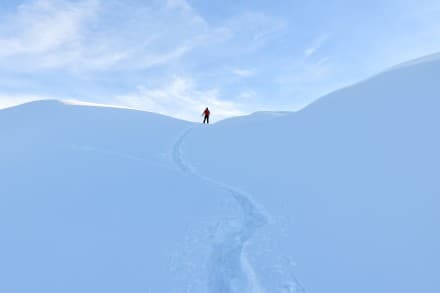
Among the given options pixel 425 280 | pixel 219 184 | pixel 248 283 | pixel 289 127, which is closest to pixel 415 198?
pixel 425 280

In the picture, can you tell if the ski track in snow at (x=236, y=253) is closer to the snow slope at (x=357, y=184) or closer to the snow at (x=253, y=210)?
the snow at (x=253, y=210)

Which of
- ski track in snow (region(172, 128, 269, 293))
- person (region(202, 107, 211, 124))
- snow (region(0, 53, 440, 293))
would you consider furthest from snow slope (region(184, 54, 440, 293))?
person (region(202, 107, 211, 124))

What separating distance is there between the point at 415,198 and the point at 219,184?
663 cm

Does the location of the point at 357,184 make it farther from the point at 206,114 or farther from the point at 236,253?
the point at 206,114

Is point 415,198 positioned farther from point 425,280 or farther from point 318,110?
point 318,110

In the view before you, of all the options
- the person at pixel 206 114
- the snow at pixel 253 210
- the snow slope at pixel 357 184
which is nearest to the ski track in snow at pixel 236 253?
the snow at pixel 253 210

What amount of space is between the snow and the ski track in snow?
4 cm

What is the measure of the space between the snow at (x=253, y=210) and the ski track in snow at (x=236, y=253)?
37mm

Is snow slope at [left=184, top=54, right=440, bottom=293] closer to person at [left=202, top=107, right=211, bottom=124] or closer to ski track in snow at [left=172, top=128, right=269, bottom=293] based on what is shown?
ski track in snow at [left=172, top=128, right=269, bottom=293]

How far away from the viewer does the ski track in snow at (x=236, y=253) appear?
6.34 meters

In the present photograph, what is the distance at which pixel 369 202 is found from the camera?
817cm

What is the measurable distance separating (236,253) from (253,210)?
2.52 meters

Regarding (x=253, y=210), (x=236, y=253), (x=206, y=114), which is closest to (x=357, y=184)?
(x=253, y=210)

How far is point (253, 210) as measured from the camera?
9891 millimetres
